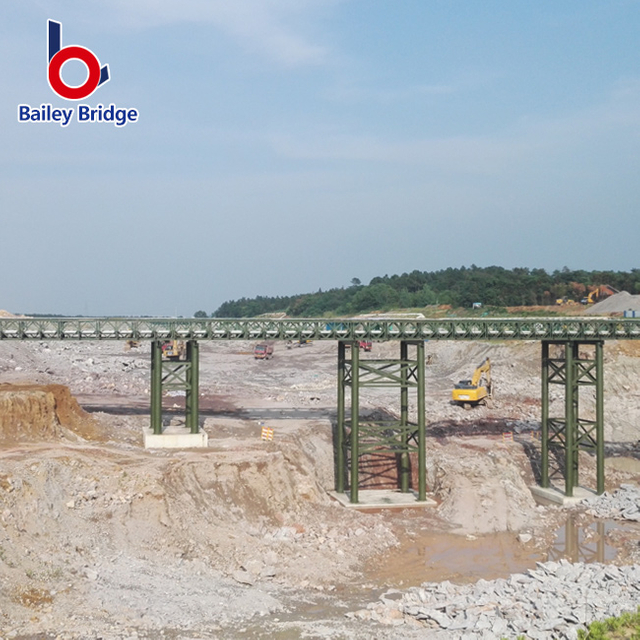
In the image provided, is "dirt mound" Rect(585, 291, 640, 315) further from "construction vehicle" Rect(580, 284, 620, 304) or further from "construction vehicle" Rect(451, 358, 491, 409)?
"construction vehicle" Rect(451, 358, 491, 409)

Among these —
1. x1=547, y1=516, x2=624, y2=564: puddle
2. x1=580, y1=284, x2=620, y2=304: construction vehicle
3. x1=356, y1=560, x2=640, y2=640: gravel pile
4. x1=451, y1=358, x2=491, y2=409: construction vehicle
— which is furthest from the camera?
x1=580, y1=284, x2=620, y2=304: construction vehicle

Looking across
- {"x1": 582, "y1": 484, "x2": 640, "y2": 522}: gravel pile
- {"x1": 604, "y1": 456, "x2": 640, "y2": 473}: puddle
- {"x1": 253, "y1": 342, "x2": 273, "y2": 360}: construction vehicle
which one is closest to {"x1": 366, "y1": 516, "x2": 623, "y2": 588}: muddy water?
{"x1": 582, "y1": 484, "x2": 640, "y2": 522}: gravel pile

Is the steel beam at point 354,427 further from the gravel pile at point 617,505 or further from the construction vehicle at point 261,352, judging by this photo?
the construction vehicle at point 261,352

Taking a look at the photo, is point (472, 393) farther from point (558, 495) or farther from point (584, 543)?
point (584, 543)

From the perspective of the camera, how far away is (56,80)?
47719 millimetres

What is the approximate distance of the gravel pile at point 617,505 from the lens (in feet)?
144

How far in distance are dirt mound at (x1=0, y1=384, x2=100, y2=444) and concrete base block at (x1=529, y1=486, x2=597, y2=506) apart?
26.2 metres

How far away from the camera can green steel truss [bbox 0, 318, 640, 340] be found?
4597 centimetres

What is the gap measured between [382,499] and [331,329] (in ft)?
32.7

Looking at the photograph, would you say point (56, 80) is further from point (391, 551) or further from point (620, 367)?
point (620, 367)

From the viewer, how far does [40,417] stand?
44.1 meters

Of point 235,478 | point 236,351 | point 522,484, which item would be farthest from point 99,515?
point 236,351

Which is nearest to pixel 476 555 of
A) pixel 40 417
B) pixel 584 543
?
pixel 584 543

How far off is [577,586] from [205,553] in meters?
14.1
